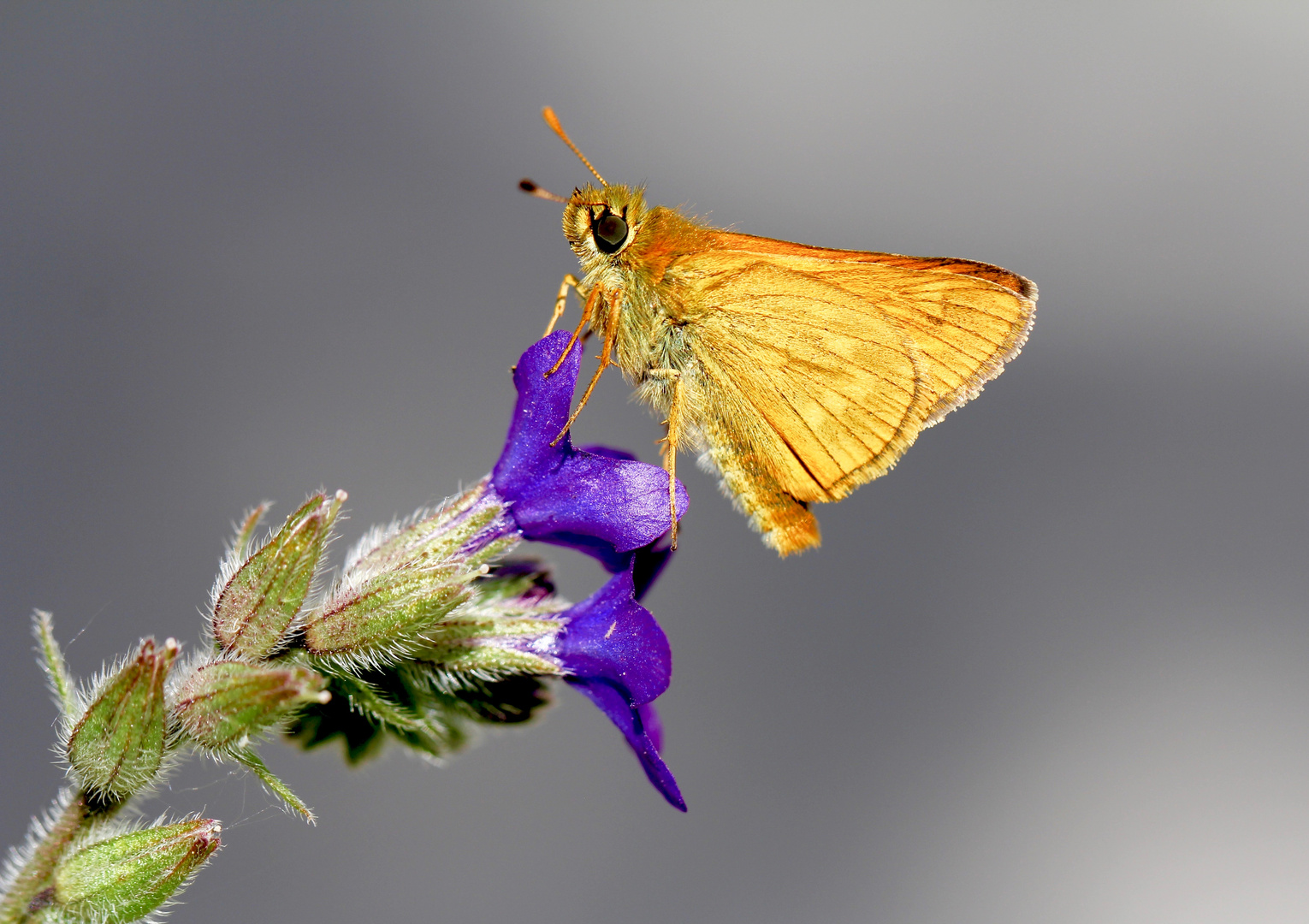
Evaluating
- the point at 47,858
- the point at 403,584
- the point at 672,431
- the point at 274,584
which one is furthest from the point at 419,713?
the point at 672,431

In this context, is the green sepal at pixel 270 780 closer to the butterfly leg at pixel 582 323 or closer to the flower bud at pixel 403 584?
the flower bud at pixel 403 584

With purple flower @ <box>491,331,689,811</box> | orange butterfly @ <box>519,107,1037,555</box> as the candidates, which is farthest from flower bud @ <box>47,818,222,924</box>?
orange butterfly @ <box>519,107,1037,555</box>

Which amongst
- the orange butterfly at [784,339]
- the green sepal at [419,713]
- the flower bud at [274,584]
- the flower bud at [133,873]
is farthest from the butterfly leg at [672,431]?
the flower bud at [133,873]

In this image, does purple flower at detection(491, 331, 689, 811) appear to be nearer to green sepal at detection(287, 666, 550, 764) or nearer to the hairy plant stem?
green sepal at detection(287, 666, 550, 764)

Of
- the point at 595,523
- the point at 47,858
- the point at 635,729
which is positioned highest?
the point at 47,858

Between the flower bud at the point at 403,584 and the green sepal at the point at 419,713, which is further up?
the flower bud at the point at 403,584

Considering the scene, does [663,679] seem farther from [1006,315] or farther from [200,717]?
[1006,315]

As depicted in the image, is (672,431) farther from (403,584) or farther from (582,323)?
(403,584)
